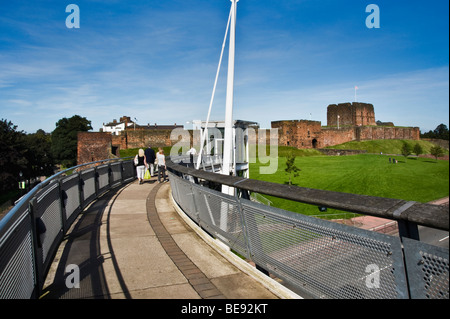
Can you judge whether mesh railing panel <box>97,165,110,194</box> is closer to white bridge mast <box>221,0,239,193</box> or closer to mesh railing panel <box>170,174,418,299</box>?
white bridge mast <box>221,0,239,193</box>

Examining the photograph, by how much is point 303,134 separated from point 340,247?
7412cm

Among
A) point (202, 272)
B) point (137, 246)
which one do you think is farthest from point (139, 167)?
point (202, 272)

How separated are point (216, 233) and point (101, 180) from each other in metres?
7.49

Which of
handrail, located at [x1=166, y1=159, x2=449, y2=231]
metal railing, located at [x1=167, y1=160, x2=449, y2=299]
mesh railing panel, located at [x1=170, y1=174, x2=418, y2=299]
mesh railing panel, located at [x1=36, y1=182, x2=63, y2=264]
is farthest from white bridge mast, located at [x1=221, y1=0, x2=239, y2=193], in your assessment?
handrail, located at [x1=166, y1=159, x2=449, y2=231]

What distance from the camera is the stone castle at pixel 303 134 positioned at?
53.1 m

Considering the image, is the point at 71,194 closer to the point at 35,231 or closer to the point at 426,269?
the point at 35,231

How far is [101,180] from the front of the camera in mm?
11617

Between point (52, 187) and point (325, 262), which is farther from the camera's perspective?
point (52, 187)

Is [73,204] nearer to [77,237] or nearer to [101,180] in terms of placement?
[77,237]

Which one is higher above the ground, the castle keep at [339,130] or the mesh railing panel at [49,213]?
the castle keep at [339,130]

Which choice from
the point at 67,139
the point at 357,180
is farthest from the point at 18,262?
the point at 67,139

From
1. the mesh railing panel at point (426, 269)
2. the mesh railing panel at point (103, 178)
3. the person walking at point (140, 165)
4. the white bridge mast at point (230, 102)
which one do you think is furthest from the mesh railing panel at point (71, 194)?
the person walking at point (140, 165)

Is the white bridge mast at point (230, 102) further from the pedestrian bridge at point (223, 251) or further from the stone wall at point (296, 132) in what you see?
the stone wall at point (296, 132)

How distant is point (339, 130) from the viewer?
271 feet
